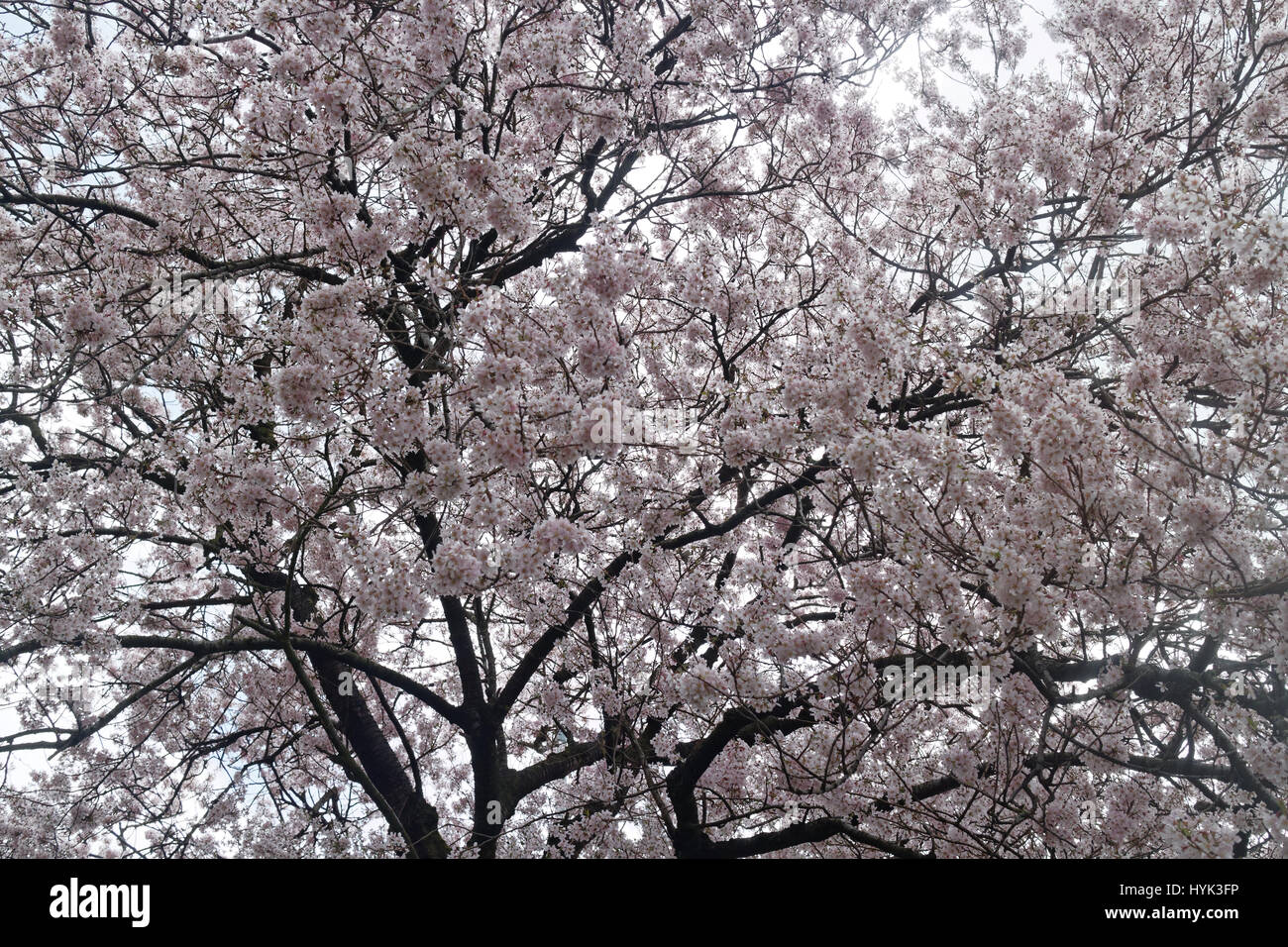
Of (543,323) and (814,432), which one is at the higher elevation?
(543,323)

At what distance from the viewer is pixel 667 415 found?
580 cm

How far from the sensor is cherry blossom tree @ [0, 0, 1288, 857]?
3928 millimetres

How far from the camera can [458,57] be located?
509cm

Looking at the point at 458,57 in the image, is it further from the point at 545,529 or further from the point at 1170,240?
the point at 1170,240

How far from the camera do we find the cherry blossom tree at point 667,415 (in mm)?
3928

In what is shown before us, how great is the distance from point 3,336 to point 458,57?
3.73 m

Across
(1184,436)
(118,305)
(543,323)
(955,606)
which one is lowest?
(955,606)

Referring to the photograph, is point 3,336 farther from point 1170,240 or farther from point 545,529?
point 1170,240
